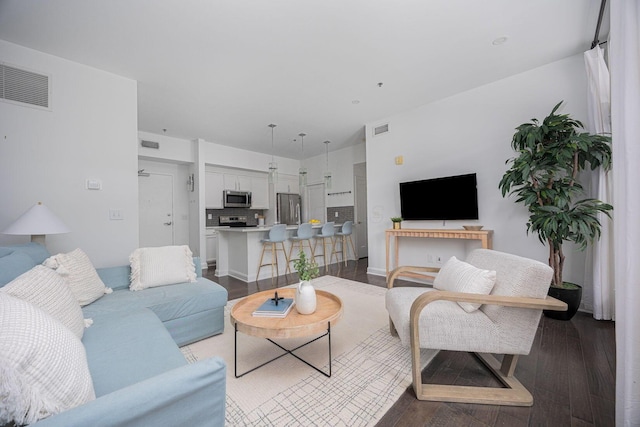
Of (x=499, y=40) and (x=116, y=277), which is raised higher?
(x=499, y=40)

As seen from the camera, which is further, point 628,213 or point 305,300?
point 305,300


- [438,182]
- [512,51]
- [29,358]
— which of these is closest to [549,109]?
[512,51]

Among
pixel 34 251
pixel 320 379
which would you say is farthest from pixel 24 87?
pixel 320 379

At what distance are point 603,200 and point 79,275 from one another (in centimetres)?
471

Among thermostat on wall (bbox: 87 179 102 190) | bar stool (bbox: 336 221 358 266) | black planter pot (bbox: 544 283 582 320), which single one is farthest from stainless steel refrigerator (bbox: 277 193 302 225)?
black planter pot (bbox: 544 283 582 320)

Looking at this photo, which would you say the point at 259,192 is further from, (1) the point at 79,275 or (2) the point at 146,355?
(2) the point at 146,355

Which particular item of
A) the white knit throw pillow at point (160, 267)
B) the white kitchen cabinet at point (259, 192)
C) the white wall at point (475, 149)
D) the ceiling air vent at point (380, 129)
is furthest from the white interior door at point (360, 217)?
the white knit throw pillow at point (160, 267)

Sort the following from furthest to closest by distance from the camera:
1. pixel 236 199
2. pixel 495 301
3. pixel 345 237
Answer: pixel 236 199 < pixel 345 237 < pixel 495 301

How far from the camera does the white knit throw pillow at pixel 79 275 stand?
1880mm

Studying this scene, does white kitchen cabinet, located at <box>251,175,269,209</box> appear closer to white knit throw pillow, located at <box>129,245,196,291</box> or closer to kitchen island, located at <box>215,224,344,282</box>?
kitchen island, located at <box>215,224,344,282</box>

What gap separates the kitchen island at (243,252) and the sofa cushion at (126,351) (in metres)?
2.65

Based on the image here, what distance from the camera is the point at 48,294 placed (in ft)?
4.41

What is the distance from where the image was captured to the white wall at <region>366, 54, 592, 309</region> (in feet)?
9.98

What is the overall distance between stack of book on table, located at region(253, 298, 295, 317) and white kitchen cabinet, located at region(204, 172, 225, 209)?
471 centimetres
